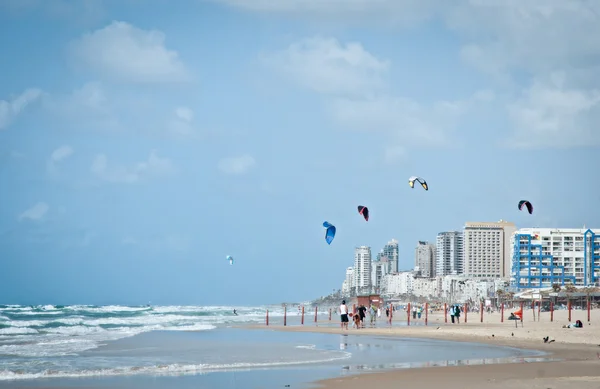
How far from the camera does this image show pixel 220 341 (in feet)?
89.1

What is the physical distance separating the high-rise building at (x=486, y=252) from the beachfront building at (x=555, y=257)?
4288 centimetres

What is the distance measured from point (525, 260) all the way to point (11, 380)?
117 m

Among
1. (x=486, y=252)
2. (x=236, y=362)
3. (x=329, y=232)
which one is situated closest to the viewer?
(x=236, y=362)

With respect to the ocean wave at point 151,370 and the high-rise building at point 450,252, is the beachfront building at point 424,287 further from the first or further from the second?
the ocean wave at point 151,370

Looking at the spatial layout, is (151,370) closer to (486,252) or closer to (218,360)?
(218,360)

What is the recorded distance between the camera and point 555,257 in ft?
412

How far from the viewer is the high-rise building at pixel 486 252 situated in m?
172

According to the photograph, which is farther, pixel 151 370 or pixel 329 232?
pixel 329 232

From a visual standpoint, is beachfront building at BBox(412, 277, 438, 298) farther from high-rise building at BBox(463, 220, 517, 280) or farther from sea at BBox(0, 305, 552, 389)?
sea at BBox(0, 305, 552, 389)

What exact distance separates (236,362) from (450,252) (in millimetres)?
179210

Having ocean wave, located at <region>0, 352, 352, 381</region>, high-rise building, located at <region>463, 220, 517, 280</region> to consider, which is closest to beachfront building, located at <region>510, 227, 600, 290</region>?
high-rise building, located at <region>463, 220, 517, 280</region>

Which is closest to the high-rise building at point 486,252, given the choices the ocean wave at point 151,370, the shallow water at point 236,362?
the shallow water at point 236,362

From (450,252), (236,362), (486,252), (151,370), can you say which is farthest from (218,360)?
(450,252)

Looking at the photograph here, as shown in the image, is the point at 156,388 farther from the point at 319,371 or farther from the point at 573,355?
the point at 573,355
